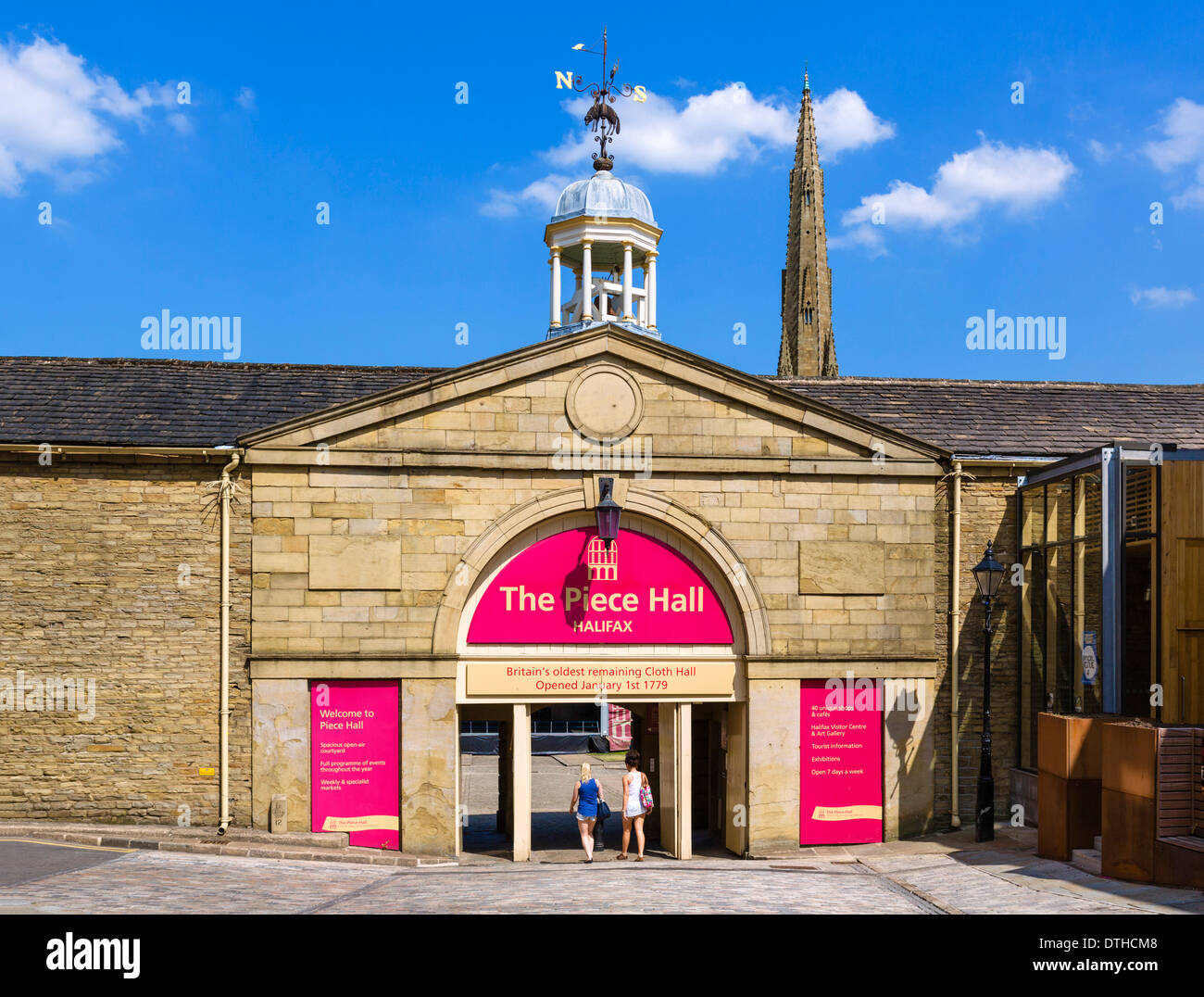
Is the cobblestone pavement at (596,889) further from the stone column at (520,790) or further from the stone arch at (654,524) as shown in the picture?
the stone arch at (654,524)

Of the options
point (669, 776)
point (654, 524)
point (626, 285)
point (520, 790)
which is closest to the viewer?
point (520, 790)

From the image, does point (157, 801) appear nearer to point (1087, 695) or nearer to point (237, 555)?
point (237, 555)

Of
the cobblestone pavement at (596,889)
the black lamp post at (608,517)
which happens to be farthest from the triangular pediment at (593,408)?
the cobblestone pavement at (596,889)

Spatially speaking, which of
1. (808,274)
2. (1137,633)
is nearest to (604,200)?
(1137,633)

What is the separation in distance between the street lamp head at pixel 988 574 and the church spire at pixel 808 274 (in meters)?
40.8

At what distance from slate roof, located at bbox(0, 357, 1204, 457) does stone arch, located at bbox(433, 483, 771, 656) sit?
325cm

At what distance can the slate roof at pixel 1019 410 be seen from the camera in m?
19.4

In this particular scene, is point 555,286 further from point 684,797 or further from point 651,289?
point 684,797

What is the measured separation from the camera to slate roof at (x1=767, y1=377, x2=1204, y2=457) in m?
19.4

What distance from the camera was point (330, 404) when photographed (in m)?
19.6

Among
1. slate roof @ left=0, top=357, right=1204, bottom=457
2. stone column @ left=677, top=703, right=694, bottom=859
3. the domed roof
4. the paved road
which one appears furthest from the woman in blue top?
the domed roof

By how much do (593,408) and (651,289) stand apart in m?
4.95

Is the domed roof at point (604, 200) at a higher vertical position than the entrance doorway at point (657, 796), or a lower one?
higher
